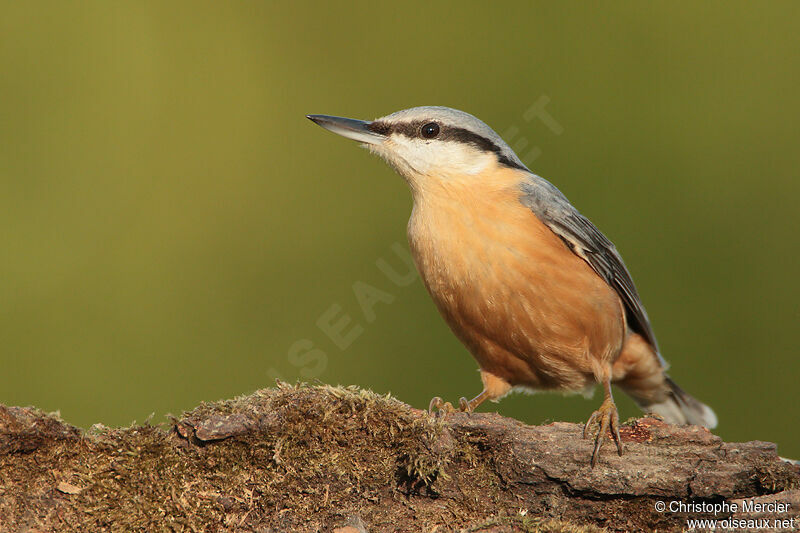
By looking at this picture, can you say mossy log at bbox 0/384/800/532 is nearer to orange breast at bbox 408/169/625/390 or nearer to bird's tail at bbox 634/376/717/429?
orange breast at bbox 408/169/625/390

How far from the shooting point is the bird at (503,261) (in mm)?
3887

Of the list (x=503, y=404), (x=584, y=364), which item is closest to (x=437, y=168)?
(x=584, y=364)

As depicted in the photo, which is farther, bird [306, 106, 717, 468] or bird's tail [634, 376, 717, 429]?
bird's tail [634, 376, 717, 429]

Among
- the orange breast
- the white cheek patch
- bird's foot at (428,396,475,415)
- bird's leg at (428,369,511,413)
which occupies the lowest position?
bird's foot at (428,396,475,415)

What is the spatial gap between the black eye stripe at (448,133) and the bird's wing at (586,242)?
0.82ft

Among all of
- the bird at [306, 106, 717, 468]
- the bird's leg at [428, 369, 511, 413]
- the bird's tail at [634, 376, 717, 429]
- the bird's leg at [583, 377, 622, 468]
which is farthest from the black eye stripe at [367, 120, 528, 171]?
the bird's tail at [634, 376, 717, 429]

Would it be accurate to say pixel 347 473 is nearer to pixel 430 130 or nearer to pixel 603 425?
pixel 603 425

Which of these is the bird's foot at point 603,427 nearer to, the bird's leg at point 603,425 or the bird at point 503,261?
the bird's leg at point 603,425

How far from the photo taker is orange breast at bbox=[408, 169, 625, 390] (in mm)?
A: 3869

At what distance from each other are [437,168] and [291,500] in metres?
2.19

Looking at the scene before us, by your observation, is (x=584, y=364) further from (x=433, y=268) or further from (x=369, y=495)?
(x=369, y=495)

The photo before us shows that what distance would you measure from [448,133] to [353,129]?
0.54 metres

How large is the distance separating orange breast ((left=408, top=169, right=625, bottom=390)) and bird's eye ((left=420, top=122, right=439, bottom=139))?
35 cm

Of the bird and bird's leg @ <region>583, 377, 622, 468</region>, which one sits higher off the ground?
the bird
